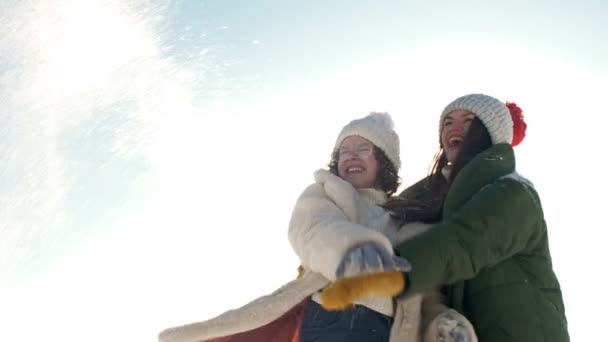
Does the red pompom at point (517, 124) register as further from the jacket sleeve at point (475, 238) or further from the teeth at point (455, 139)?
the jacket sleeve at point (475, 238)

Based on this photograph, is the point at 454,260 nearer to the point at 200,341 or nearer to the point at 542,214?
the point at 542,214

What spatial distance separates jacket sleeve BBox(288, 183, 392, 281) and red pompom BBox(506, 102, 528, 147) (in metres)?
1.53

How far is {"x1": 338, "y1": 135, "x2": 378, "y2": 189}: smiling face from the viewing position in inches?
189

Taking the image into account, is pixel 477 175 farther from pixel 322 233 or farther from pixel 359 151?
pixel 359 151

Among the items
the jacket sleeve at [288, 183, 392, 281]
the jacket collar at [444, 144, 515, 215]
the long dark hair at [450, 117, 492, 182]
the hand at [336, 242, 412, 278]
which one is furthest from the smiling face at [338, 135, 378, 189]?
the hand at [336, 242, 412, 278]

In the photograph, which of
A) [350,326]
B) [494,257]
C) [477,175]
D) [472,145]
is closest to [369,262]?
[494,257]

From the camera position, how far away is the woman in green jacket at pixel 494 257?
10.5 ft

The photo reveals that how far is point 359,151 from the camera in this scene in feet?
16.4

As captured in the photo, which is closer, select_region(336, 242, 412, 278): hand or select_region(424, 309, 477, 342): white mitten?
select_region(336, 242, 412, 278): hand

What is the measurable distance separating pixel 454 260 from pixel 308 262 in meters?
0.85

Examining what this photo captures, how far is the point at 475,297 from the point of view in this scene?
3605mm

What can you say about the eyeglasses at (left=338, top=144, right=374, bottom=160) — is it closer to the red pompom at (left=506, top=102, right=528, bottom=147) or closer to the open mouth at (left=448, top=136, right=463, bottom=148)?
the open mouth at (left=448, top=136, right=463, bottom=148)

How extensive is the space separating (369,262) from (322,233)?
24.2 inches

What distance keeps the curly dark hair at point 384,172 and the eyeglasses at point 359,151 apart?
67mm
